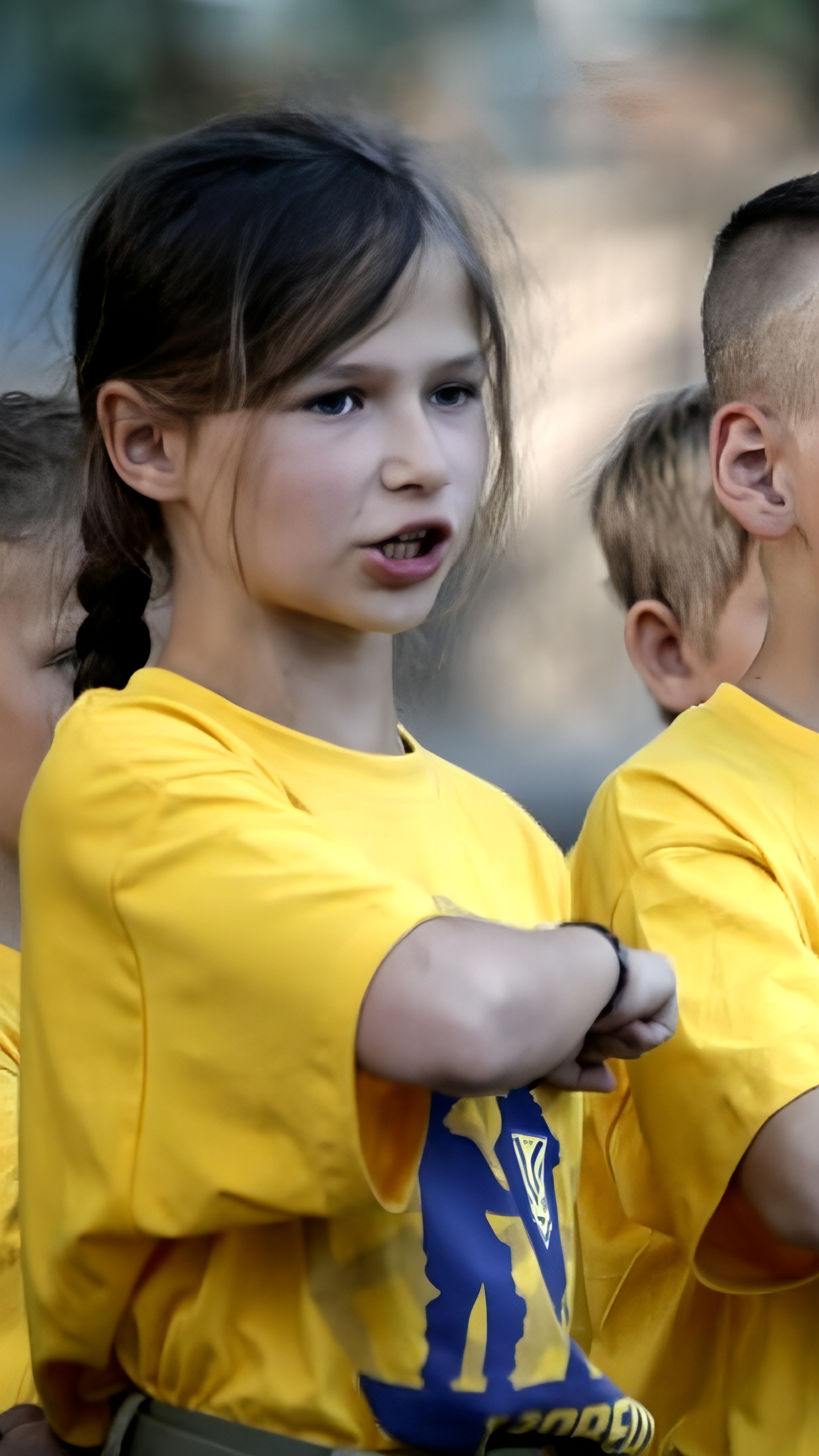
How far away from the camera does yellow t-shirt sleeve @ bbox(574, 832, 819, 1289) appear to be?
1.23m

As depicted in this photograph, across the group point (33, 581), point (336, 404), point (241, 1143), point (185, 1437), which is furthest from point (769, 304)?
point (185, 1437)

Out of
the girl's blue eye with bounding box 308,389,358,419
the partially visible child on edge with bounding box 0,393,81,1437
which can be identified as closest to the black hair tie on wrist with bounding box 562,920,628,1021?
the girl's blue eye with bounding box 308,389,358,419

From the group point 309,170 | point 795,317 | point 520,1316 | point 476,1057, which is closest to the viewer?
point 476,1057

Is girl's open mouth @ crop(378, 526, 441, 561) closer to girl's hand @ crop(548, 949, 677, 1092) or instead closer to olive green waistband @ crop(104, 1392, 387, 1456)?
girl's hand @ crop(548, 949, 677, 1092)

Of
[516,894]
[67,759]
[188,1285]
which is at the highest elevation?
[67,759]

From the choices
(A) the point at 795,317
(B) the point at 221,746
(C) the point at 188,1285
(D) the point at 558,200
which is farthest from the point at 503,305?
(D) the point at 558,200

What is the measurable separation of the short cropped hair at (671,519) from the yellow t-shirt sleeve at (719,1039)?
0.63 meters

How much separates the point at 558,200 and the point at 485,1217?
3.06m

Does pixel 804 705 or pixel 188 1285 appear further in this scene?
pixel 804 705

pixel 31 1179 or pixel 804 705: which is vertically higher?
pixel 804 705

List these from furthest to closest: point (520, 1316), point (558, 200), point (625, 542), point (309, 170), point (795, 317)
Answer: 1. point (558, 200)
2. point (625, 542)
3. point (795, 317)
4. point (309, 170)
5. point (520, 1316)

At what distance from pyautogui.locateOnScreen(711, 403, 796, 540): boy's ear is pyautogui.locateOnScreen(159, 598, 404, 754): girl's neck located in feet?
1.27

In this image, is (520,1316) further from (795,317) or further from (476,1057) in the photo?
(795,317)

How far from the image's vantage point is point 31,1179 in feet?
3.81
